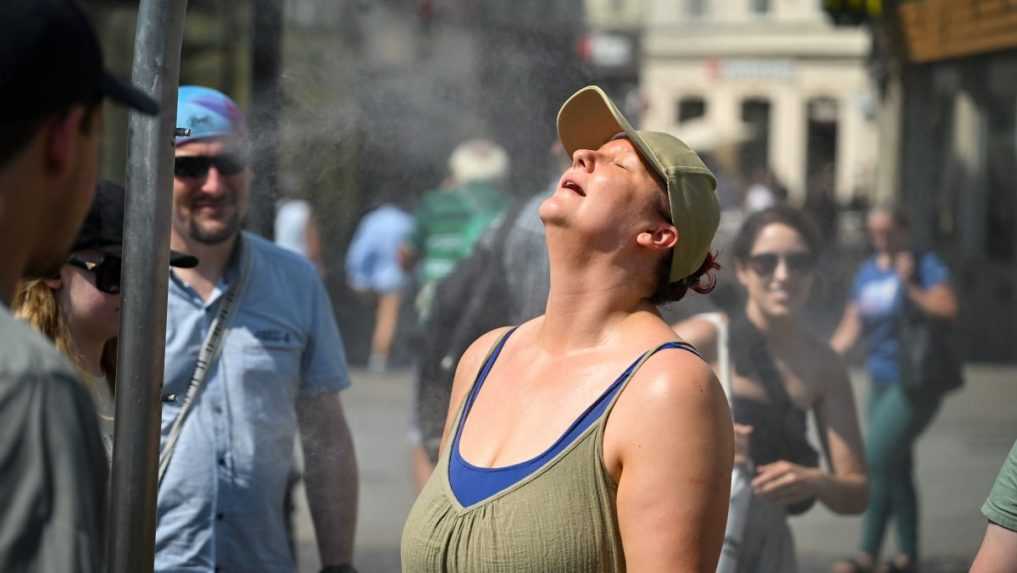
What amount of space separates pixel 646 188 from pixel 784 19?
28506 mm

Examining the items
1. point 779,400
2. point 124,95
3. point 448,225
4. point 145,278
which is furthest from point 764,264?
point 124,95

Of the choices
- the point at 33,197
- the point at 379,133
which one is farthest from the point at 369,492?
the point at 33,197

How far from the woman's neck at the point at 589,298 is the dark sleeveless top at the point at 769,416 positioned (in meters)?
1.48

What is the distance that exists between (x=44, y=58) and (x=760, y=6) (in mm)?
29816

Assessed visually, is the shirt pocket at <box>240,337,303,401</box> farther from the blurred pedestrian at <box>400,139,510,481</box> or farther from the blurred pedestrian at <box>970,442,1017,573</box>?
the blurred pedestrian at <box>970,442,1017,573</box>

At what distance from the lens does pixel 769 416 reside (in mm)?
3848

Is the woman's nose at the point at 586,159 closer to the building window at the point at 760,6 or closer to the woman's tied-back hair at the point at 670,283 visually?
the woman's tied-back hair at the point at 670,283

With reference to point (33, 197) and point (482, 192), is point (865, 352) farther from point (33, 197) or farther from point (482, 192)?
point (33, 197)

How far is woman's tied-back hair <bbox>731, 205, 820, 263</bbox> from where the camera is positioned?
166 inches

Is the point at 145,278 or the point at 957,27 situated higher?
the point at 957,27

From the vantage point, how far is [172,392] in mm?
3133

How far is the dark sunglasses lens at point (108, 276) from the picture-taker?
109 inches

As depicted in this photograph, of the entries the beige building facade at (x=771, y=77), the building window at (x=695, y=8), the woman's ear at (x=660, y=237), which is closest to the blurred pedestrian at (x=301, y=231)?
the woman's ear at (x=660, y=237)

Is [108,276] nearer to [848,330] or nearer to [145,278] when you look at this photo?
[145,278]
